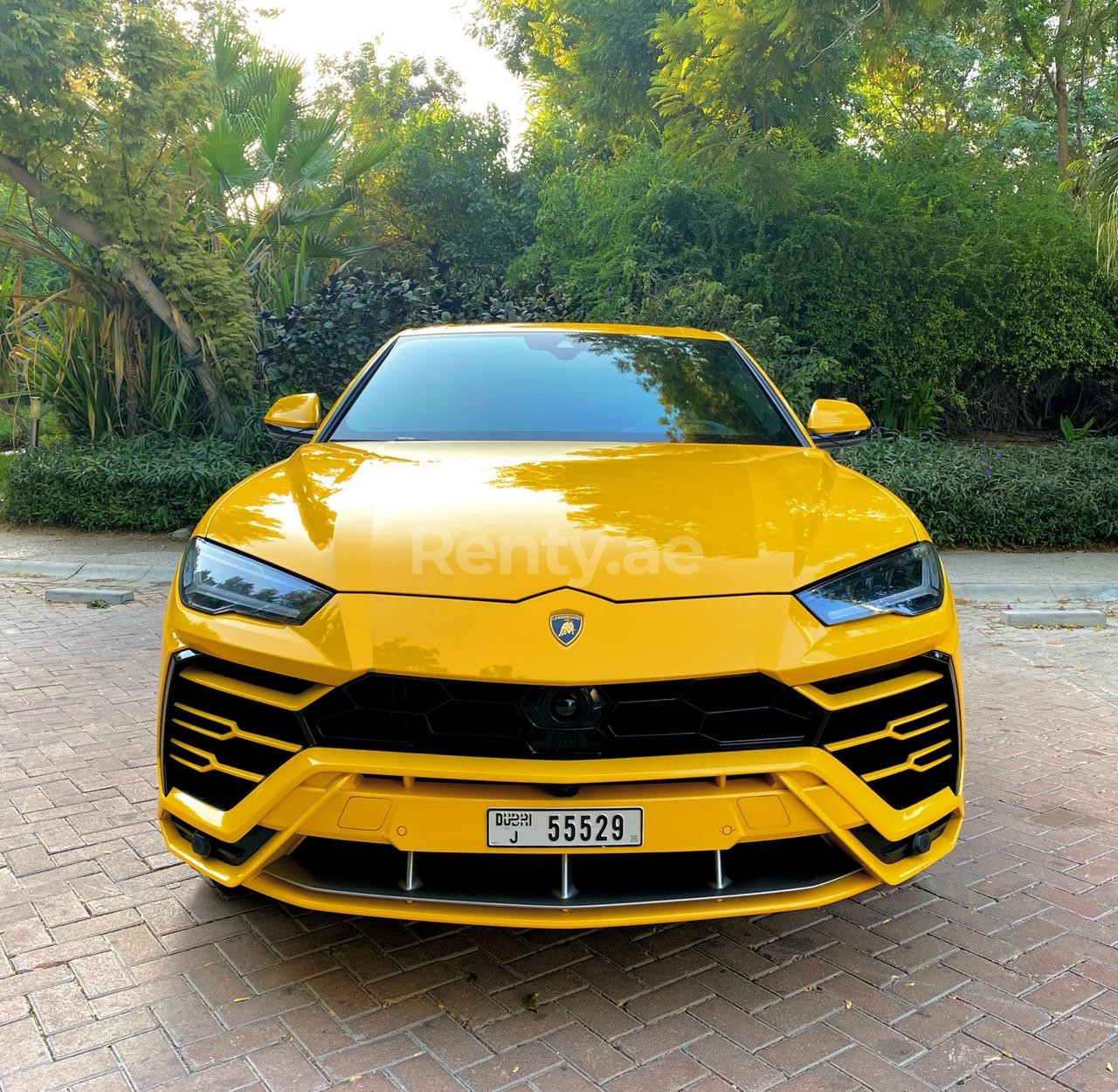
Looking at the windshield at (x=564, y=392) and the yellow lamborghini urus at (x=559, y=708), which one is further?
the windshield at (x=564, y=392)

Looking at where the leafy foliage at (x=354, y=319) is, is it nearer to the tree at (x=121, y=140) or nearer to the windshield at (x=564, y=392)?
the tree at (x=121, y=140)

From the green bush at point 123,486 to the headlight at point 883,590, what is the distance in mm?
7634

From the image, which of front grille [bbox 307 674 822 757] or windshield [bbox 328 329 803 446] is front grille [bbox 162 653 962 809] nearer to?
front grille [bbox 307 674 822 757]

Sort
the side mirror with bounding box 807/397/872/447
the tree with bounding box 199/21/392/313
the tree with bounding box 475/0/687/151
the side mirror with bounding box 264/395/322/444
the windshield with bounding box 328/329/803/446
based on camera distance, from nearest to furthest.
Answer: the windshield with bounding box 328/329/803/446 < the side mirror with bounding box 807/397/872/447 < the side mirror with bounding box 264/395/322/444 < the tree with bounding box 199/21/392/313 < the tree with bounding box 475/0/687/151

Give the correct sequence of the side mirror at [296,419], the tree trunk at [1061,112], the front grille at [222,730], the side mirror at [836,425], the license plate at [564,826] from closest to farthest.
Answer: the license plate at [564,826]
the front grille at [222,730]
the side mirror at [836,425]
the side mirror at [296,419]
the tree trunk at [1061,112]

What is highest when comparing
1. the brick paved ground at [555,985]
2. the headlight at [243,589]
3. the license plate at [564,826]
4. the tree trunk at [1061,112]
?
the tree trunk at [1061,112]

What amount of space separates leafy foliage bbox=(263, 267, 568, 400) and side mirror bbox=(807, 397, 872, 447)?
674cm

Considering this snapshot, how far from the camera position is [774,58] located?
990 centimetres

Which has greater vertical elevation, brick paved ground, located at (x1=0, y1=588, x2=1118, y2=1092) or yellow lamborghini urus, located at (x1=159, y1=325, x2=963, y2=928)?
yellow lamborghini urus, located at (x1=159, y1=325, x2=963, y2=928)

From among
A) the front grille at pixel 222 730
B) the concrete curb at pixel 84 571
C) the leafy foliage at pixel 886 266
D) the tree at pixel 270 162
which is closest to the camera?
the front grille at pixel 222 730

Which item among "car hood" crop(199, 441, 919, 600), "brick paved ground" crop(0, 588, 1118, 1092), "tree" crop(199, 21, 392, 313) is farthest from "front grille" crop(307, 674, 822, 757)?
"tree" crop(199, 21, 392, 313)

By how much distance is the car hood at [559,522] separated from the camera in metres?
2.38

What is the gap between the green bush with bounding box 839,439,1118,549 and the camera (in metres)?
8.97

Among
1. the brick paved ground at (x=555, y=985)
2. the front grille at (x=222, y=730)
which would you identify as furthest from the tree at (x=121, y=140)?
the front grille at (x=222, y=730)
